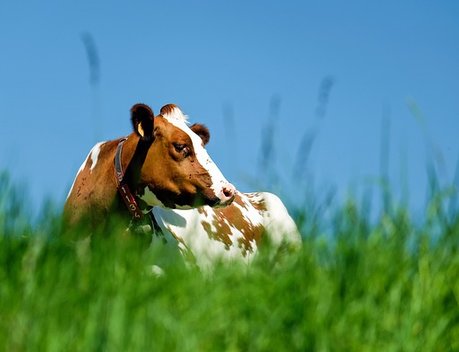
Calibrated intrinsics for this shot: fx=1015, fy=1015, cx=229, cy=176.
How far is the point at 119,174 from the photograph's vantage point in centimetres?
1041

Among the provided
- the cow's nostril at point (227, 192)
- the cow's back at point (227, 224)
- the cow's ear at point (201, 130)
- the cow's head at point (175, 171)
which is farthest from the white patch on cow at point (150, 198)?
the cow's ear at point (201, 130)

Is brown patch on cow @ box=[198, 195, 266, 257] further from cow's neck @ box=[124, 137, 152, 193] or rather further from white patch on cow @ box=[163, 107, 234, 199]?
cow's neck @ box=[124, 137, 152, 193]

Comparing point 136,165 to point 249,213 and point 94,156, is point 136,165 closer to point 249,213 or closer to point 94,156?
point 94,156

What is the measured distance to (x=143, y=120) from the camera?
1072 centimetres

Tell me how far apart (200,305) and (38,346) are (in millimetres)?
816

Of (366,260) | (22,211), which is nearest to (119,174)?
(22,211)

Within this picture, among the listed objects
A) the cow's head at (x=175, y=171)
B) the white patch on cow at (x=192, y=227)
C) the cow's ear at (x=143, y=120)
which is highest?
the cow's ear at (x=143, y=120)

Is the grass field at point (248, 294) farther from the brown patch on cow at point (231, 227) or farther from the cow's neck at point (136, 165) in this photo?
the brown patch on cow at point (231, 227)

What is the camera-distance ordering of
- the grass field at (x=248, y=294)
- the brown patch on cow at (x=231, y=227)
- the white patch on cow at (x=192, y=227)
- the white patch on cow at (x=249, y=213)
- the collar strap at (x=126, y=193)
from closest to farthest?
the grass field at (x=248, y=294) → the collar strap at (x=126, y=193) → the white patch on cow at (x=192, y=227) → the brown patch on cow at (x=231, y=227) → the white patch on cow at (x=249, y=213)

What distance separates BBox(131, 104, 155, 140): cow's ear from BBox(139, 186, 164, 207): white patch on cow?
23.0 inches

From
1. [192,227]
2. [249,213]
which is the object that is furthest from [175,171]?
[249,213]

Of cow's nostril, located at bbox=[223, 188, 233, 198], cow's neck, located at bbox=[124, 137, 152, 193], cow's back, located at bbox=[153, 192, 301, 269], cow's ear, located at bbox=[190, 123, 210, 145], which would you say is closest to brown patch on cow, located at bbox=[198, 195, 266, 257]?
cow's back, located at bbox=[153, 192, 301, 269]

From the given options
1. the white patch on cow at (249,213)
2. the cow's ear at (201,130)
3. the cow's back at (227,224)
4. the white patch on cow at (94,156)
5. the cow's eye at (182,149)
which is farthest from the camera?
the white patch on cow at (249,213)

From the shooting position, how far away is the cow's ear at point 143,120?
35.0 feet
